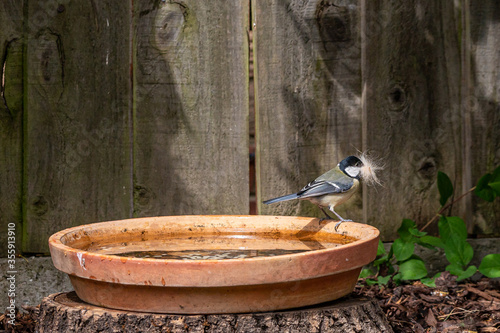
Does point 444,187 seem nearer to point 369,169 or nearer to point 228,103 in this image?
point 369,169

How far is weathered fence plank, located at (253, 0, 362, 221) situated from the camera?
10.7 feet

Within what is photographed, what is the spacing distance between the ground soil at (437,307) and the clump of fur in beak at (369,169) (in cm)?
59

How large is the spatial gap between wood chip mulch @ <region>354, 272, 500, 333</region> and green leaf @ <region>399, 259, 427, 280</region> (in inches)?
2.9

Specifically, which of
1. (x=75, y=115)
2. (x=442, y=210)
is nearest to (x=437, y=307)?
(x=442, y=210)

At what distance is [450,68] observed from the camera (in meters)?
3.39

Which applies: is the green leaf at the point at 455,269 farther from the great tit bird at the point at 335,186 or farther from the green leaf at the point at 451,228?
the great tit bird at the point at 335,186

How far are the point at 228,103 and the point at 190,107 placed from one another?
8.5 inches

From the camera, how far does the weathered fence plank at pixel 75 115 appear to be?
313 centimetres

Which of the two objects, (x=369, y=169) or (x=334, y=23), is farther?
(x=334, y=23)

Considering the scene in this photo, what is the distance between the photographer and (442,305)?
2963 millimetres

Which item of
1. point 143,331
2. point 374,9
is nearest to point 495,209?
point 374,9

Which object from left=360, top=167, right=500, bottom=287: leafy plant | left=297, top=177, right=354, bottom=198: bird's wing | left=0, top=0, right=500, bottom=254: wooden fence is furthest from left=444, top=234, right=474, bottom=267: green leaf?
left=297, top=177, right=354, bottom=198: bird's wing

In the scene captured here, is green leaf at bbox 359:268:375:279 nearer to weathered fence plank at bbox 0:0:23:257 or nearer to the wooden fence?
the wooden fence

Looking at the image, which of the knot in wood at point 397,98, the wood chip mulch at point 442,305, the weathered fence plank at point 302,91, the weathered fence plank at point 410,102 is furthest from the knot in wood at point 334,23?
the wood chip mulch at point 442,305
